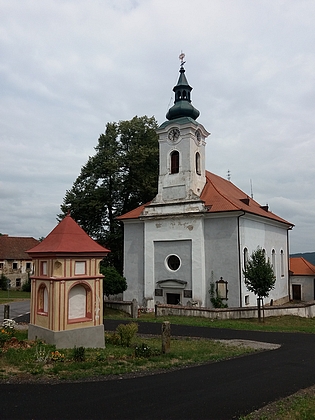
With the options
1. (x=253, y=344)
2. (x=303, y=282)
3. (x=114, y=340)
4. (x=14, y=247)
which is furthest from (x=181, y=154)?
(x=14, y=247)

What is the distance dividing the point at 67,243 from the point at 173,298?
583 inches

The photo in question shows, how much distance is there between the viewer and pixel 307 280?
114ft

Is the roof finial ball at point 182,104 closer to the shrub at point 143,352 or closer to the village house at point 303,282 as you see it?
the village house at point 303,282

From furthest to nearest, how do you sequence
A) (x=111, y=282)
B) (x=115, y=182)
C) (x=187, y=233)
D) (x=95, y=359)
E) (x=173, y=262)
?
1. (x=115, y=182)
2. (x=173, y=262)
3. (x=187, y=233)
4. (x=111, y=282)
5. (x=95, y=359)

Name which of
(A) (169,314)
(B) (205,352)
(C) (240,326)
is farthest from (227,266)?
(B) (205,352)

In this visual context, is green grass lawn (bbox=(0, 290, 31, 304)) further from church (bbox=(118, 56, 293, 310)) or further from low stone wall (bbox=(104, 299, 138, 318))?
low stone wall (bbox=(104, 299, 138, 318))

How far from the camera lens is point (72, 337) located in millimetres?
12547

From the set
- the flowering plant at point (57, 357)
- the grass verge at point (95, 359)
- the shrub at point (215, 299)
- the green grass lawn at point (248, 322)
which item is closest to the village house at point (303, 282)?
the green grass lawn at point (248, 322)

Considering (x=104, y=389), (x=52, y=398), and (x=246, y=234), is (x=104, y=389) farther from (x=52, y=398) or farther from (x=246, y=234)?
(x=246, y=234)

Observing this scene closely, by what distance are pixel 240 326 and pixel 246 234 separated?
28.4 ft

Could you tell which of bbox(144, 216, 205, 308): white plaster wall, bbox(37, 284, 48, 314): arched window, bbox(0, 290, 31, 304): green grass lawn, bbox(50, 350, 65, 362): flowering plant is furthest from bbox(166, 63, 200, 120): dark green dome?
bbox(0, 290, 31, 304): green grass lawn

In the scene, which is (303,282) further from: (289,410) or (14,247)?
(14,247)

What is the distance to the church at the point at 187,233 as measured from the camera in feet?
81.3

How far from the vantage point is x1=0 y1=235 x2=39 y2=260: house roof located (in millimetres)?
50875
